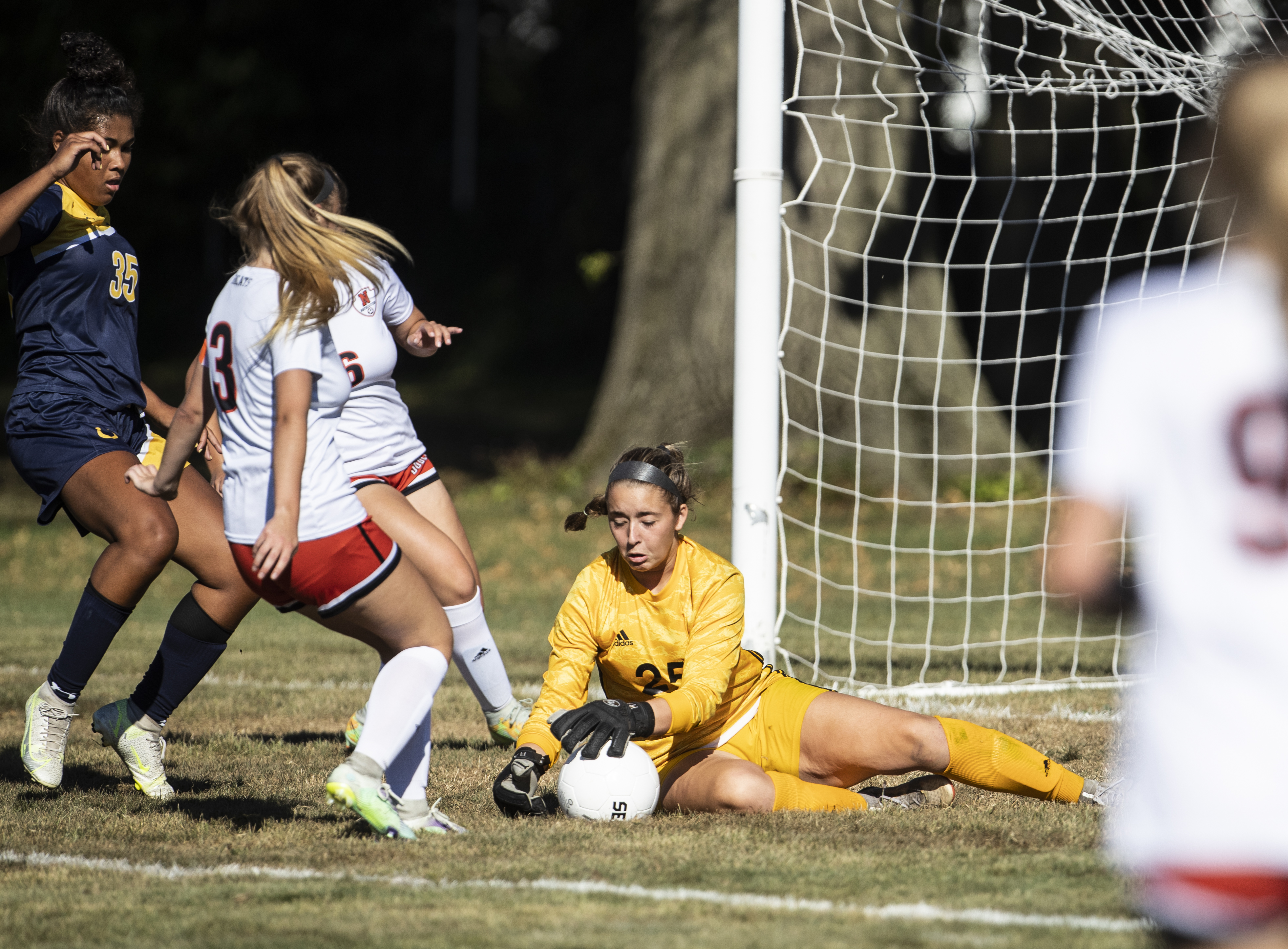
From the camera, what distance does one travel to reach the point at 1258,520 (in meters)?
1.62

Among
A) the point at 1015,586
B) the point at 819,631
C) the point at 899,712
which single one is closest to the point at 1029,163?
the point at 1015,586

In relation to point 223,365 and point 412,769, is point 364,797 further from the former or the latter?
point 223,365

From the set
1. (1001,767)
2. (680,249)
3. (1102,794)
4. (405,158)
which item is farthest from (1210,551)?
(405,158)

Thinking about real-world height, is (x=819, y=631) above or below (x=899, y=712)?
below

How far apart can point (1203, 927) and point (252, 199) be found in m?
2.67

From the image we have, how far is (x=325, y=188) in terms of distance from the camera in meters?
3.57

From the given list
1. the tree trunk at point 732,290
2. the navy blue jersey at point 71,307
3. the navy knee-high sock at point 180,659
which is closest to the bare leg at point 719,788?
the navy knee-high sock at point 180,659

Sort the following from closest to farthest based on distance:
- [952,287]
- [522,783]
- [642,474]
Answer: [522,783], [642,474], [952,287]

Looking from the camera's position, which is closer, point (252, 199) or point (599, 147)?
point (252, 199)

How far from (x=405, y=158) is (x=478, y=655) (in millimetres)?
30611

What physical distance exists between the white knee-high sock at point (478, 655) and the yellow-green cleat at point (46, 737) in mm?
1160

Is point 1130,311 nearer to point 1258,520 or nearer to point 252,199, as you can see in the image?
point 1258,520

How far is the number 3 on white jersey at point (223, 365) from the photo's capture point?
344 centimetres

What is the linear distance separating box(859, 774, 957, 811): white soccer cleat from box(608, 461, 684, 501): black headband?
108 cm
